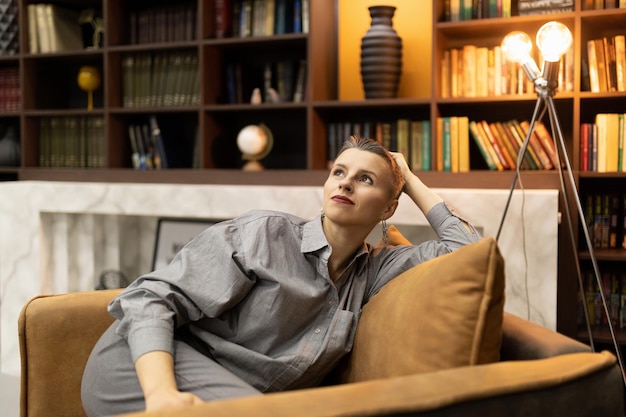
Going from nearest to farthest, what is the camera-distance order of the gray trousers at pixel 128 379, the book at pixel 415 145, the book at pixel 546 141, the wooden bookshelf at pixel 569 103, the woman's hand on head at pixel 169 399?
1. the woman's hand on head at pixel 169 399
2. the gray trousers at pixel 128 379
3. the wooden bookshelf at pixel 569 103
4. the book at pixel 546 141
5. the book at pixel 415 145

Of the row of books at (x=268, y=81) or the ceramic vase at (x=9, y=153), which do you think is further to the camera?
the ceramic vase at (x=9, y=153)

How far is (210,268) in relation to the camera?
5.33 feet

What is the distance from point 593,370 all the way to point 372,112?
2602mm

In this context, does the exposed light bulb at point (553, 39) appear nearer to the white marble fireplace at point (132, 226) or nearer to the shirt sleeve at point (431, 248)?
the white marble fireplace at point (132, 226)

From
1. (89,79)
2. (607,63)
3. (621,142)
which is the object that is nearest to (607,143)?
(621,142)

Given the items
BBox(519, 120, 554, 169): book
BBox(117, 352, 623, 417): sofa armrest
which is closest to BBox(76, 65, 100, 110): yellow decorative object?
BBox(519, 120, 554, 169): book

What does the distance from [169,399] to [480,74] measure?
7.90 ft

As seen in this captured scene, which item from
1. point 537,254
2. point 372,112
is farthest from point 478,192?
point 372,112

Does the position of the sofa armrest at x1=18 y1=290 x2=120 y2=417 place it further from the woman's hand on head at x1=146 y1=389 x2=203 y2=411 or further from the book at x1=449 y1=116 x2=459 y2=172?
the book at x1=449 y1=116 x2=459 y2=172

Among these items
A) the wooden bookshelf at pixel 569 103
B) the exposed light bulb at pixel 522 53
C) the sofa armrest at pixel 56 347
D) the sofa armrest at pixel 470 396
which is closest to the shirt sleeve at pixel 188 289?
the sofa armrest at pixel 56 347

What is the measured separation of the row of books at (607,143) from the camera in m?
3.09

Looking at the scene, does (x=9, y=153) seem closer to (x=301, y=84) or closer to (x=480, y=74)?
(x=301, y=84)

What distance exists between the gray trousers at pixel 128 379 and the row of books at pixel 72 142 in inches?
101

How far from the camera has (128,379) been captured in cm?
152
